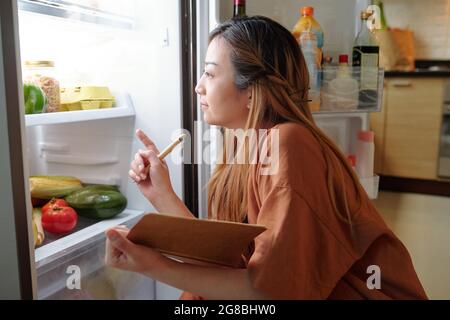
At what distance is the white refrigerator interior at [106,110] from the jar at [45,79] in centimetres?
7

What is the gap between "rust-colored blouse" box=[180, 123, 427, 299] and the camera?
2.26 feet

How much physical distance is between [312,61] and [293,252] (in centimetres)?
52

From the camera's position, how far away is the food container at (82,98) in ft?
3.86

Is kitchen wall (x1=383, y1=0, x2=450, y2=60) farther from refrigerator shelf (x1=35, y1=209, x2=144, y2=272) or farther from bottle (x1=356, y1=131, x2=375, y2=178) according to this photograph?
refrigerator shelf (x1=35, y1=209, x2=144, y2=272)

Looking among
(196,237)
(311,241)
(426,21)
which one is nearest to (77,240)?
(196,237)

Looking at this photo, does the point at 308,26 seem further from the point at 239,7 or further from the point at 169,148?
the point at 169,148

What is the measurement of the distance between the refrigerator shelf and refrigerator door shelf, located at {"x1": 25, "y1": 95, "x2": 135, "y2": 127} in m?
0.29

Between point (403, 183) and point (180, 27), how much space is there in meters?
0.74

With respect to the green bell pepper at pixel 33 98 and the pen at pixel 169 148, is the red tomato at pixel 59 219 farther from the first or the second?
the pen at pixel 169 148

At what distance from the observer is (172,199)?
912 millimetres

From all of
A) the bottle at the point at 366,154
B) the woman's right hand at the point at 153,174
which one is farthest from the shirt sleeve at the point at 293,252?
the bottle at the point at 366,154

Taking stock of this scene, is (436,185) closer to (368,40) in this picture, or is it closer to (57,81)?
(368,40)

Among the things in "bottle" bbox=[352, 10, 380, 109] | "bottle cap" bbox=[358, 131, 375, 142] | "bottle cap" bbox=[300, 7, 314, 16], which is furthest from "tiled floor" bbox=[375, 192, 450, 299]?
"bottle cap" bbox=[300, 7, 314, 16]
